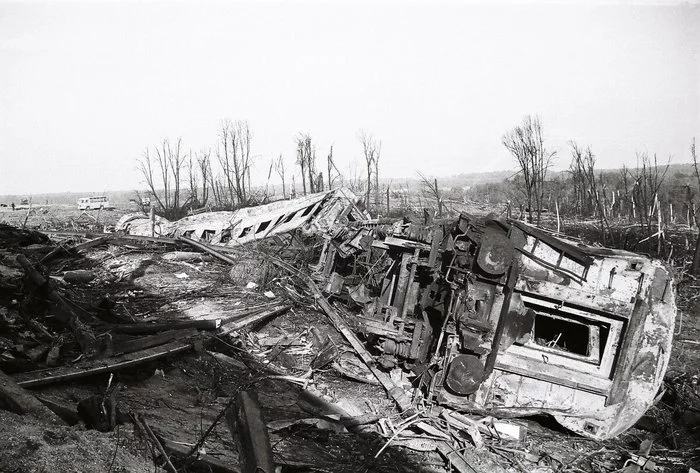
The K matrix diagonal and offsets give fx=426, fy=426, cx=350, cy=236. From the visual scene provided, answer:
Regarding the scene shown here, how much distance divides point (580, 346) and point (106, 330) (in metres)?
7.11

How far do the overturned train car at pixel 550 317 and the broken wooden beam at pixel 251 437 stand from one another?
3.00 metres

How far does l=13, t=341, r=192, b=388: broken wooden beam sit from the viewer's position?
449 cm

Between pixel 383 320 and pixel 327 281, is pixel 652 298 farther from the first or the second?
pixel 327 281

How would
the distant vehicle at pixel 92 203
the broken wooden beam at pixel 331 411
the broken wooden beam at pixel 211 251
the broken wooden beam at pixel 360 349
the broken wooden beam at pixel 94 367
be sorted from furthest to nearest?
the distant vehicle at pixel 92 203
the broken wooden beam at pixel 211 251
the broken wooden beam at pixel 360 349
the broken wooden beam at pixel 331 411
the broken wooden beam at pixel 94 367

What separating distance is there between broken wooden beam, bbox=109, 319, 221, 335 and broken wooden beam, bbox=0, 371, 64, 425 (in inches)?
119

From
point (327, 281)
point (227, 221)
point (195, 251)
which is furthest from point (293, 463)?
point (227, 221)

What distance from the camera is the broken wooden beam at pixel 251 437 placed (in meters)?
2.88

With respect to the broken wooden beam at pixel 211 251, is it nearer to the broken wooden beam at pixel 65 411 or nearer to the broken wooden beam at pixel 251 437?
the broken wooden beam at pixel 65 411

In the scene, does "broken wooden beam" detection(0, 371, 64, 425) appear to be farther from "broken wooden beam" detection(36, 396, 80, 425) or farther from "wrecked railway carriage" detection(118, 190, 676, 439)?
"wrecked railway carriage" detection(118, 190, 676, 439)

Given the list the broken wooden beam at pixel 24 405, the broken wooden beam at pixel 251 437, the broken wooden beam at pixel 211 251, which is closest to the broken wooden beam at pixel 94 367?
the broken wooden beam at pixel 24 405

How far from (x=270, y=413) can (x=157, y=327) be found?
9.29 ft

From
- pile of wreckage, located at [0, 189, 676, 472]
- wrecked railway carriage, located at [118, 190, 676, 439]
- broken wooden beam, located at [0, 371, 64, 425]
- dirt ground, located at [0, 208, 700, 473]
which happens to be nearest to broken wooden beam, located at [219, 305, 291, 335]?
dirt ground, located at [0, 208, 700, 473]

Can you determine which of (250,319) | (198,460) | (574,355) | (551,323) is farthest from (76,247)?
(574,355)

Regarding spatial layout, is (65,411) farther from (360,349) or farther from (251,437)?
(360,349)
